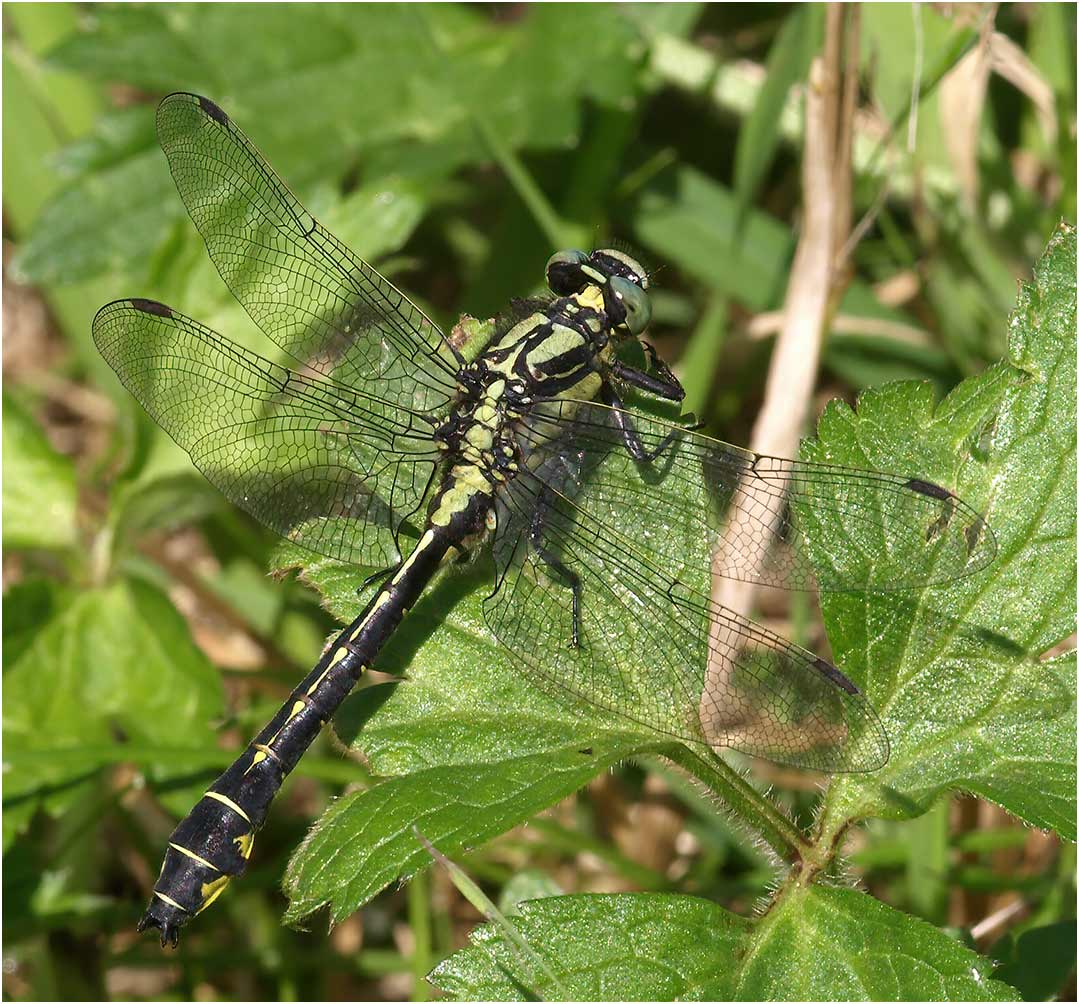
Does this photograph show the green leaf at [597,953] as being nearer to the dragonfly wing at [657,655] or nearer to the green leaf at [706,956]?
the green leaf at [706,956]

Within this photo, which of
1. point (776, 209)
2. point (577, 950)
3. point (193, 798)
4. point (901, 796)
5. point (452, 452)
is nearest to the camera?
point (577, 950)

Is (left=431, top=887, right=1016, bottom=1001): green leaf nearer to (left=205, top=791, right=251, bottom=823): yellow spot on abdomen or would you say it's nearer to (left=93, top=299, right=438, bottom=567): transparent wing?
(left=205, top=791, right=251, bottom=823): yellow spot on abdomen

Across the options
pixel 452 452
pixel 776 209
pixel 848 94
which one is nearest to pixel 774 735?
pixel 452 452

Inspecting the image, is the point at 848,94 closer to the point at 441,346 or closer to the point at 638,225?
the point at 638,225

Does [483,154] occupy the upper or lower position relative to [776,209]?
lower

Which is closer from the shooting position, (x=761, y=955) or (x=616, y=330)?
(x=761, y=955)

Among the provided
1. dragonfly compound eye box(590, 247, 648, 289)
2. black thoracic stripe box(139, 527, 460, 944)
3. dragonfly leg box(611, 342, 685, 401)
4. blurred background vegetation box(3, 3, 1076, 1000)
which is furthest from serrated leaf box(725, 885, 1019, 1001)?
dragonfly compound eye box(590, 247, 648, 289)

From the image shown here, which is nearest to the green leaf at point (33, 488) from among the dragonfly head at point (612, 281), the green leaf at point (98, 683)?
the green leaf at point (98, 683)
